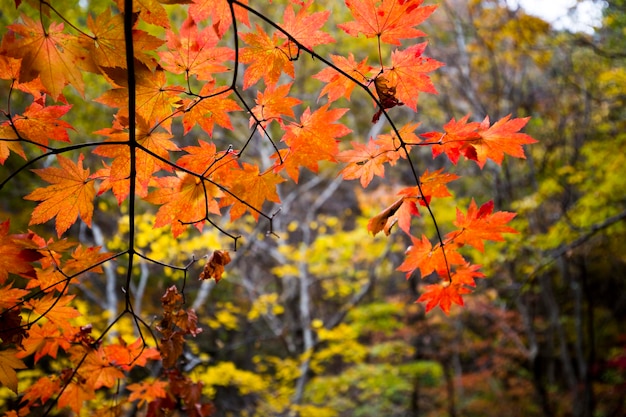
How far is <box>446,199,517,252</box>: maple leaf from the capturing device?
42.6 inches

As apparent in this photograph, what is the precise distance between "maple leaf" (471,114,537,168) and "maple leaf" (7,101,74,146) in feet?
3.40

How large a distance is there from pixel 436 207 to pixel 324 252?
1717mm

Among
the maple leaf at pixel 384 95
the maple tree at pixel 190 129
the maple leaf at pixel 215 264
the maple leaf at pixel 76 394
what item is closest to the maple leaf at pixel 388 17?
the maple tree at pixel 190 129

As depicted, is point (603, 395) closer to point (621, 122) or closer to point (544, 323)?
point (544, 323)

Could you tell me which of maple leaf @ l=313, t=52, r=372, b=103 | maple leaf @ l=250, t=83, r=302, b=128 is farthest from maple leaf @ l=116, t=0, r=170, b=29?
maple leaf @ l=313, t=52, r=372, b=103

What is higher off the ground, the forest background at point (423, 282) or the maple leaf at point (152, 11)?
the forest background at point (423, 282)

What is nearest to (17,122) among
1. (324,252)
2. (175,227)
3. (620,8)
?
(175,227)

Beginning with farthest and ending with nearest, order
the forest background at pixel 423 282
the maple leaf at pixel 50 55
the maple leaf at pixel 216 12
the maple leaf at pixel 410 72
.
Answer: the forest background at pixel 423 282
the maple leaf at pixel 410 72
the maple leaf at pixel 216 12
the maple leaf at pixel 50 55

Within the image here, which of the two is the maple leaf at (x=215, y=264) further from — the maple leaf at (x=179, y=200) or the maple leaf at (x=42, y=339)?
the maple leaf at (x=42, y=339)

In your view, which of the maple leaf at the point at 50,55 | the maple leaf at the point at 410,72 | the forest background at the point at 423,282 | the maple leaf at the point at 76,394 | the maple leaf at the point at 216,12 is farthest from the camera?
the forest background at the point at 423,282

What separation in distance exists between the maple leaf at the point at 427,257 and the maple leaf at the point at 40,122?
0.96 meters

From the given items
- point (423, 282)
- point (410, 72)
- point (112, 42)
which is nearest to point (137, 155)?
point (112, 42)

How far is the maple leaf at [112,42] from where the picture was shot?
32.9 inches

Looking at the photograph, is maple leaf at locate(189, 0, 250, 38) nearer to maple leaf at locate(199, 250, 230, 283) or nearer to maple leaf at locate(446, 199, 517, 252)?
maple leaf at locate(199, 250, 230, 283)
